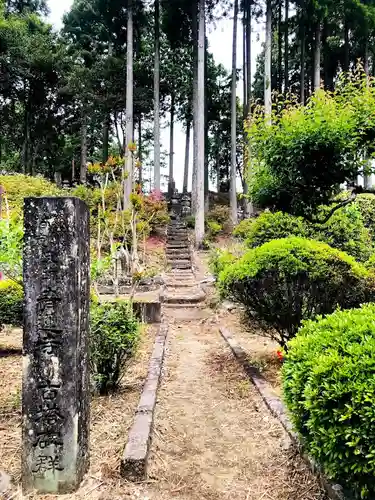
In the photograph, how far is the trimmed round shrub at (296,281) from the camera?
15.2 feet

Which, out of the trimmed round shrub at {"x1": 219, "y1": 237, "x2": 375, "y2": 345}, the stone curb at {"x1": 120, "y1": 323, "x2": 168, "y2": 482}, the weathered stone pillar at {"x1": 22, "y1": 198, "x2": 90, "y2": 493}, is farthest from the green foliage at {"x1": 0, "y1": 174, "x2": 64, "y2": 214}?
the weathered stone pillar at {"x1": 22, "y1": 198, "x2": 90, "y2": 493}

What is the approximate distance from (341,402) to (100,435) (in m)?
2.01

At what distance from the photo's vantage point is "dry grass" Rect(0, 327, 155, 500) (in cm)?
259

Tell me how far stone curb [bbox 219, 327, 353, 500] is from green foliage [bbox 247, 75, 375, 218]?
7.01 ft

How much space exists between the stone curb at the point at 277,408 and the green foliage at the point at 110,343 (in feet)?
4.64

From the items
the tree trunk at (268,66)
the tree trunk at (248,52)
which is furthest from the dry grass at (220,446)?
the tree trunk at (248,52)

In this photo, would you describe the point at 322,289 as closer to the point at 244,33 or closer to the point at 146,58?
the point at 244,33

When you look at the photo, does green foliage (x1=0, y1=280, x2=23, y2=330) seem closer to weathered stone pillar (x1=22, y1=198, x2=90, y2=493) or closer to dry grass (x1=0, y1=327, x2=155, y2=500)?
dry grass (x1=0, y1=327, x2=155, y2=500)

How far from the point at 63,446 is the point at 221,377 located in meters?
2.84

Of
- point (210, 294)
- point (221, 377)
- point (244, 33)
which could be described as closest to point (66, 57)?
point (244, 33)

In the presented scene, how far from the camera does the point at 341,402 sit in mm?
2070

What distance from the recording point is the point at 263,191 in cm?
562

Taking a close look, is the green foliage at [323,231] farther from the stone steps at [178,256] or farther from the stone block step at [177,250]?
the stone block step at [177,250]

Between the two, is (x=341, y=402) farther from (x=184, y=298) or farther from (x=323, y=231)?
(x=184, y=298)
